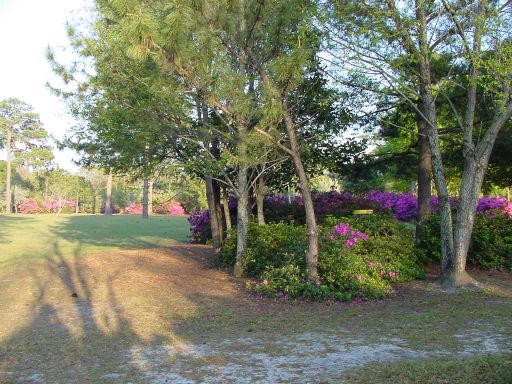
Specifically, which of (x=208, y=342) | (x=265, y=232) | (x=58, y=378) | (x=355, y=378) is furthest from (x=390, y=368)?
(x=265, y=232)

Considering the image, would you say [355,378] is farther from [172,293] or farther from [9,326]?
[172,293]

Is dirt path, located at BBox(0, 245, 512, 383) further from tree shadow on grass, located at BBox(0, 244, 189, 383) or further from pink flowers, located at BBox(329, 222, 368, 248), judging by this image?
pink flowers, located at BBox(329, 222, 368, 248)

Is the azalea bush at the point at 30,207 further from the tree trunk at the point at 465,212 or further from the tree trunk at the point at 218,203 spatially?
the tree trunk at the point at 465,212

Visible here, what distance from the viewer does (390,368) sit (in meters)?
4.12

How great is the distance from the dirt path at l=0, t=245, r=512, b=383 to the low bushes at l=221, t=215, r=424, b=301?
1.18ft

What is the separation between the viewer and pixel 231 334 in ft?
18.5

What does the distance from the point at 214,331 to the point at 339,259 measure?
299 cm

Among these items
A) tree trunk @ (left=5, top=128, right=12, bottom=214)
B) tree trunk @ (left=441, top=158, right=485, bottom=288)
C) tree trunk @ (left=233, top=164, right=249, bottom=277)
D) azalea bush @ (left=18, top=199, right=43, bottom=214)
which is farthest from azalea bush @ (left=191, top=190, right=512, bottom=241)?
tree trunk @ (left=5, top=128, right=12, bottom=214)

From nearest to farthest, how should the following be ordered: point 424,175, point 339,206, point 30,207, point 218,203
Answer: point 424,175 < point 339,206 < point 218,203 < point 30,207

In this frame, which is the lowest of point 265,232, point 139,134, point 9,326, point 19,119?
point 9,326

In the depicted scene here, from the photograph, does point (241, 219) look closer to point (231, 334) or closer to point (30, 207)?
point (231, 334)

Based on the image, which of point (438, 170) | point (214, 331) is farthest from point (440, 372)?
point (438, 170)

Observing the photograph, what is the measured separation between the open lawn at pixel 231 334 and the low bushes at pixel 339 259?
0.35 metres

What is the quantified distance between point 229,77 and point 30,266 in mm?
7124
